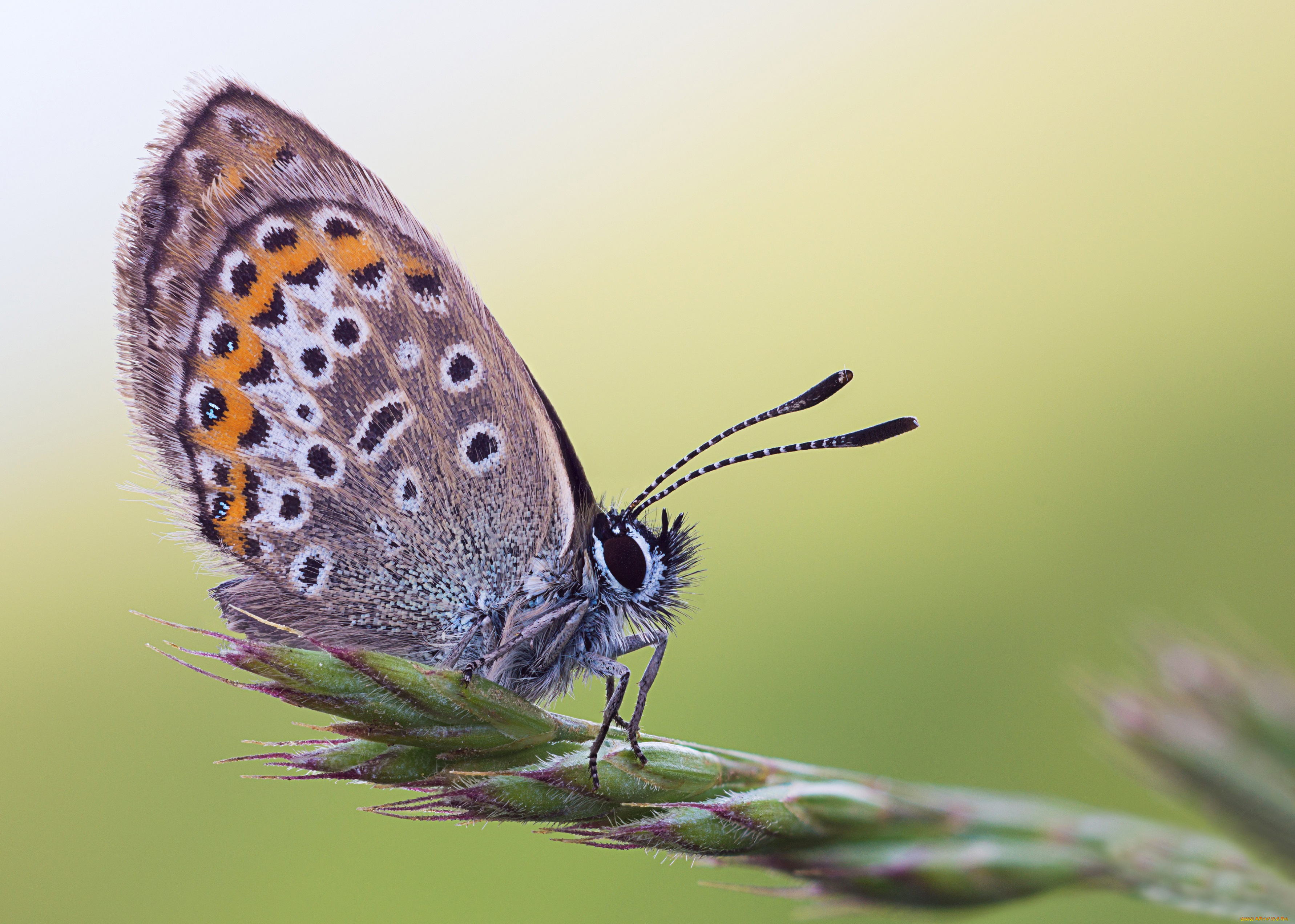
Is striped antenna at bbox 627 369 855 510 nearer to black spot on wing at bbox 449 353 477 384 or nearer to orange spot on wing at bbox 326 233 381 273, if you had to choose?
black spot on wing at bbox 449 353 477 384

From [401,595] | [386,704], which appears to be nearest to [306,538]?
[401,595]

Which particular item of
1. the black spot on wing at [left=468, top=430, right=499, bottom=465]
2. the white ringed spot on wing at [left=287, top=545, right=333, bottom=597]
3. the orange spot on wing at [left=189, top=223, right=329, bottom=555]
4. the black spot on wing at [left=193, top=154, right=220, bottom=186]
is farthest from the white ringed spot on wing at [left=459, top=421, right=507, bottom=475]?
the black spot on wing at [left=193, top=154, right=220, bottom=186]

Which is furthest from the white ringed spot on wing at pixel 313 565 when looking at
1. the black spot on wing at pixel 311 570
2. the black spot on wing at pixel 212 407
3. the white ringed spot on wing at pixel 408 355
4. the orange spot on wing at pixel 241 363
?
the white ringed spot on wing at pixel 408 355

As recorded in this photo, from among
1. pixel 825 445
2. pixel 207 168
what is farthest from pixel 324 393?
pixel 825 445

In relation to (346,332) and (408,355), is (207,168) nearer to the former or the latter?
(346,332)

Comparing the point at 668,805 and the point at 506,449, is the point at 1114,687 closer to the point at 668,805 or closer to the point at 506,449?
the point at 668,805

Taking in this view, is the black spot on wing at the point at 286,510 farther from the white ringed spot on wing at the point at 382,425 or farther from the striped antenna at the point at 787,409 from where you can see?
the striped antenna at the point at 787,409

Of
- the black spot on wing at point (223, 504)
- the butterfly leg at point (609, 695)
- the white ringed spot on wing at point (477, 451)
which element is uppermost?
the white ringed spot on wing at point (477, 451)
